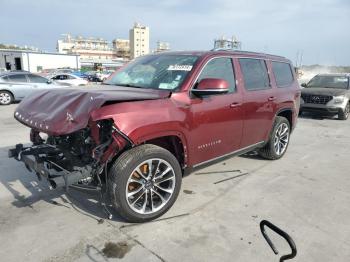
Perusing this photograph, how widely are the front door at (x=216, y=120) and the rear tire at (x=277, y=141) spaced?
4.15 ft

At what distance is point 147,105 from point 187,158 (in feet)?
3.01

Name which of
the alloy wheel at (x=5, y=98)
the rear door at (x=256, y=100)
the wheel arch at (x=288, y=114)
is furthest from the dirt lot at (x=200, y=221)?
the alloy wheel at (x=5, y=98)

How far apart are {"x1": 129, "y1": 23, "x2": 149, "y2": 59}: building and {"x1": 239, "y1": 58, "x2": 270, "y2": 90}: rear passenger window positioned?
468 feet

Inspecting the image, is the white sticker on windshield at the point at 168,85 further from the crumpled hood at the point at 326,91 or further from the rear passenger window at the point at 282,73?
the crumpled hood at the point at 326,91

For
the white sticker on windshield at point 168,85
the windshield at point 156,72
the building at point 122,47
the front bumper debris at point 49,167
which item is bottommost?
the front bumper debris at point 49,167

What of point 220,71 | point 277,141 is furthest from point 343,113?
point 220,71

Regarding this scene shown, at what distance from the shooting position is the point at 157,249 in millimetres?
3078

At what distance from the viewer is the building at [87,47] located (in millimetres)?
139000

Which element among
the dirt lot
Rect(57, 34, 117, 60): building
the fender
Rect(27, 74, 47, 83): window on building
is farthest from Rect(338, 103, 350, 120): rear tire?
Rect(57, 34, 117, 60): building

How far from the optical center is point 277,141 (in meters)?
5.99

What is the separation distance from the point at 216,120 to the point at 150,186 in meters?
1.24

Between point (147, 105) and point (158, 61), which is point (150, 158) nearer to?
point (147, 105)

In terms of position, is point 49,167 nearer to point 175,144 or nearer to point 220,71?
point 175,144

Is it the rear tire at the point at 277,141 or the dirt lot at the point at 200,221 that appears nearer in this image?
the dirt lot at the point at 200,221
